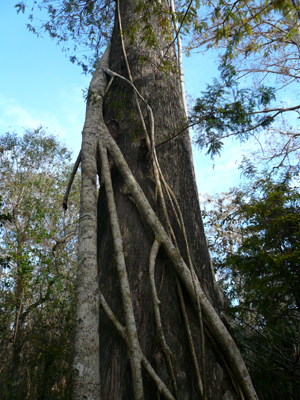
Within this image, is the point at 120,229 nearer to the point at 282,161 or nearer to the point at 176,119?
the point at 176,119

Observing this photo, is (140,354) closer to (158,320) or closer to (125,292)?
(158,320)

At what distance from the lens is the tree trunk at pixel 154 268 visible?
1387mm

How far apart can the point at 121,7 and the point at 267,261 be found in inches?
134

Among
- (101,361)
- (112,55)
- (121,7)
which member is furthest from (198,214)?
(121,7)

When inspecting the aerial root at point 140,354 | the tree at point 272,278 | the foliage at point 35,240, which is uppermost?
the foliage at point 35,240

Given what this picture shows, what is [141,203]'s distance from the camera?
72.0 inches

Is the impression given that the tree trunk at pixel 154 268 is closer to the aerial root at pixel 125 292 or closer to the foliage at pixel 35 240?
the aerial root at pixel 125 292

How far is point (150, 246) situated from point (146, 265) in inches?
4.7

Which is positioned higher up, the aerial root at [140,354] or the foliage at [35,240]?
the foliage at [35,240]

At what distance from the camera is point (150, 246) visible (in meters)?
1.74

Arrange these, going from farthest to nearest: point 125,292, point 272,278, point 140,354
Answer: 1. point 272,278
2. point 125,292
3. point 140,354

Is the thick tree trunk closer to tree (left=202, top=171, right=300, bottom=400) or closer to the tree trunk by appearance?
the tree trunk

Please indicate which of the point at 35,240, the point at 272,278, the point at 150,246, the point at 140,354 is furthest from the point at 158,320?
the point at 35,240

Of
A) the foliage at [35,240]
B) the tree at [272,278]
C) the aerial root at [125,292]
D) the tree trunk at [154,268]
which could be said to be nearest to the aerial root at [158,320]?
the tree trunk at [154,268]
